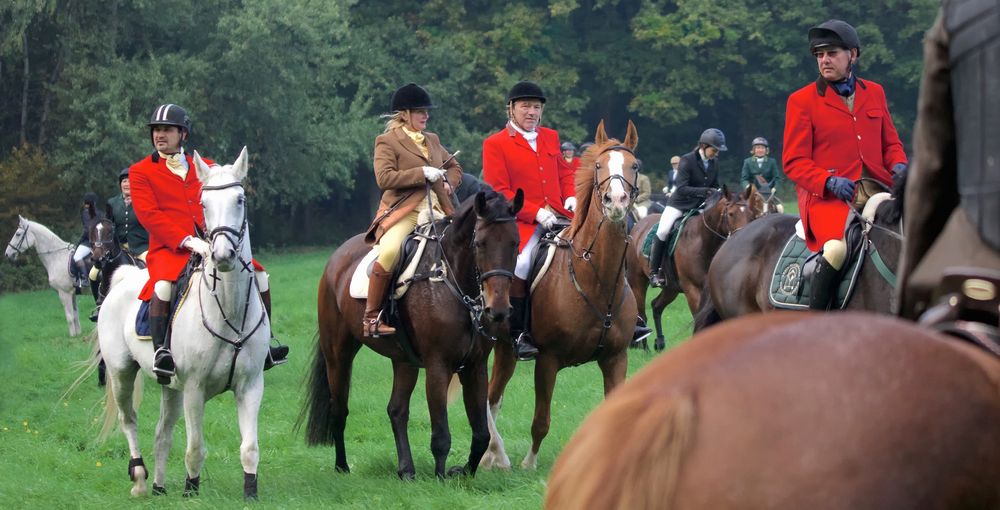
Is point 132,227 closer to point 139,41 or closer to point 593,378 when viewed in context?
point 593,378

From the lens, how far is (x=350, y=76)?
45.3 metres

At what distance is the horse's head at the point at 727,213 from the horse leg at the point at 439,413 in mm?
6114

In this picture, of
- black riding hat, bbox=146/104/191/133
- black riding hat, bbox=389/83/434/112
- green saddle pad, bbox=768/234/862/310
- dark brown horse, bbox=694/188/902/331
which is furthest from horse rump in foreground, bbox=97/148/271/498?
green saddle pad, bbox=768/234/862/310

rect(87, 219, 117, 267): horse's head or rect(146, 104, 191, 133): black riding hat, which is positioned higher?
rect(146, 104, 191, 133): black riding hat

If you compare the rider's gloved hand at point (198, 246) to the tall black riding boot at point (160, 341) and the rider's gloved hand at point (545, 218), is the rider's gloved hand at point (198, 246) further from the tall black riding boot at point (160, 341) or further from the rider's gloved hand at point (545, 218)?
the rider's gloved hand at point (545, 218)

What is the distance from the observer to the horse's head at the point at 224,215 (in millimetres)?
8141

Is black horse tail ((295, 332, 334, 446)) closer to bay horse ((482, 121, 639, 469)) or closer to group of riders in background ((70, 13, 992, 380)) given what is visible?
group of riders in background ((70, 13, 992, 380))

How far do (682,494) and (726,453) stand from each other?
0.10 meters

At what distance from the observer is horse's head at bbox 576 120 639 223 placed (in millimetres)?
9000

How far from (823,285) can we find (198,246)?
4141 mm

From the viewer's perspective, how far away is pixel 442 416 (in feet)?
28.7

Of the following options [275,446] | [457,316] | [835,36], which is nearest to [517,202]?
[457,316]

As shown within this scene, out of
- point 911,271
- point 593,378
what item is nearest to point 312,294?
point 593,378

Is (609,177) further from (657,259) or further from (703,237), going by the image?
(657,259)
